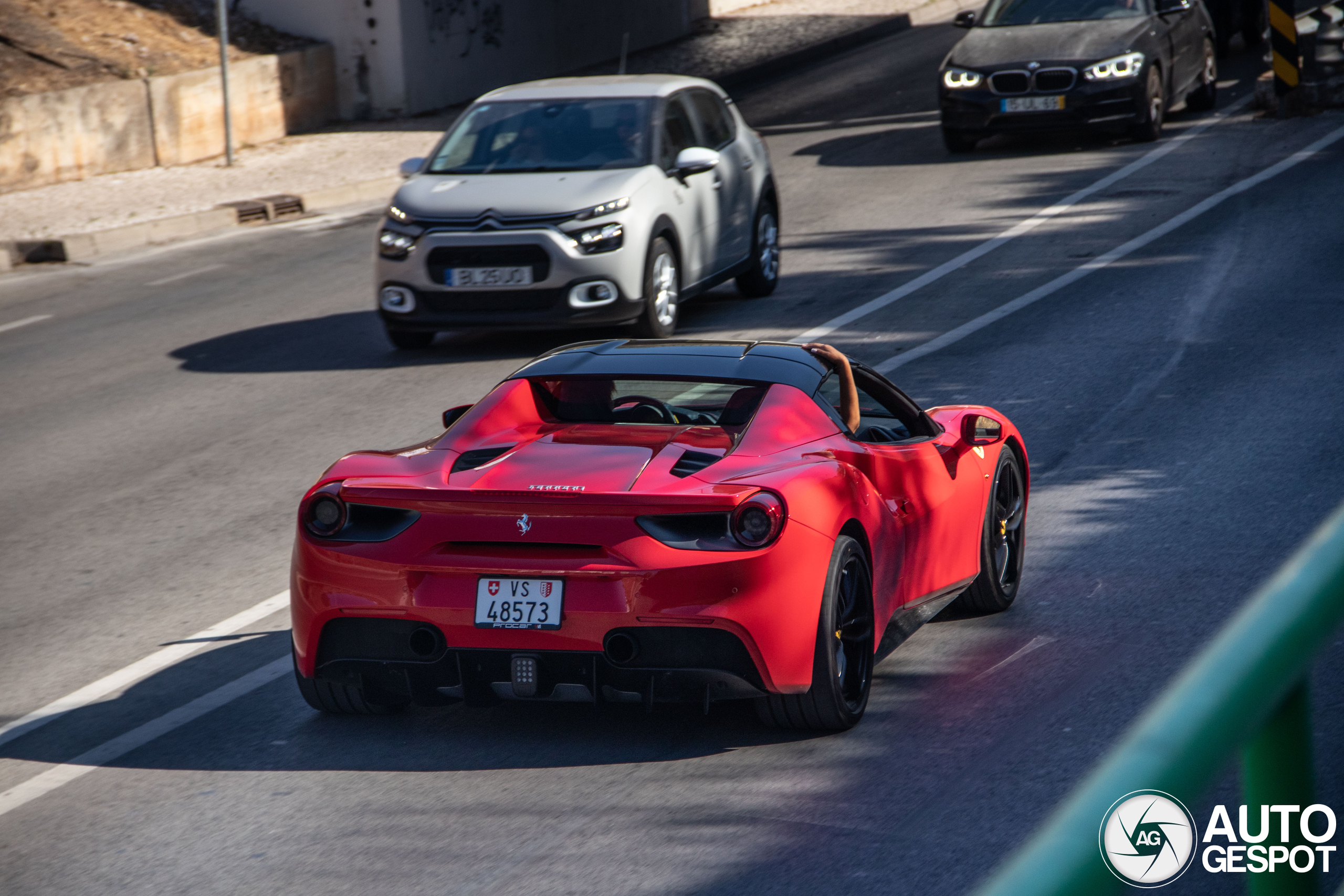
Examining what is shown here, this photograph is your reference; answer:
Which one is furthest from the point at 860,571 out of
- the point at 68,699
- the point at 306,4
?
the point at 306,4

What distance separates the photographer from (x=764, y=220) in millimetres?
14211

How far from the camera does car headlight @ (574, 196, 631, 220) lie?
1194 centimetres

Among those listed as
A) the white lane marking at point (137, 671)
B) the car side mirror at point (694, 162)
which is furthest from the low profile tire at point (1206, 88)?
the white lane marking at point (137, 671)

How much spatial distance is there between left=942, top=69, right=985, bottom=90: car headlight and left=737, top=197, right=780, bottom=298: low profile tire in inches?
232

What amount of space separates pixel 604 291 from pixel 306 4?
16.1m

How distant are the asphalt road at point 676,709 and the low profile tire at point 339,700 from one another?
0.18 feet

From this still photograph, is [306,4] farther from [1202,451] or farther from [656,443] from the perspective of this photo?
[656,443]

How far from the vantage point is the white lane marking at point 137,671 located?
5918 mm

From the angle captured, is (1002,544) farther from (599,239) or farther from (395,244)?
(395,244)

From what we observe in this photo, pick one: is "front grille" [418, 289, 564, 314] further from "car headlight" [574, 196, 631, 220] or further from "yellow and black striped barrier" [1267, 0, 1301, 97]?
"yellow and black striped barrier" [1267, 0, 1301, 97]

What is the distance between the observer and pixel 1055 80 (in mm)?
19047

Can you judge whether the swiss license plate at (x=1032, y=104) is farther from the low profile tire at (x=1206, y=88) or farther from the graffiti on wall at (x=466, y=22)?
the graffiti on wall at (x=466, y=22)

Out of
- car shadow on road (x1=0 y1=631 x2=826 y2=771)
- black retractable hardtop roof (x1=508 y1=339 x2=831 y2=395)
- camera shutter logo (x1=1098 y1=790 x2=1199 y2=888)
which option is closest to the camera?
camera shutter logo (x1=1098 y1=790 x2=1199 y2=888)

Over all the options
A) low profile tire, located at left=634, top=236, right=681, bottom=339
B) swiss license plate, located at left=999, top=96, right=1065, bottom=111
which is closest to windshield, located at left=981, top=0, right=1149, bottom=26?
swiss license plate, located at left=999, top=96, right=1065, bottom=111
